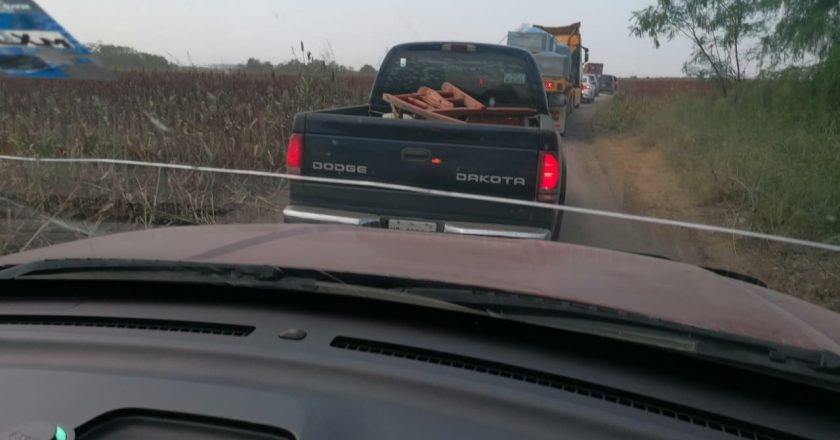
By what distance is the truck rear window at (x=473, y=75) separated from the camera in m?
8.17

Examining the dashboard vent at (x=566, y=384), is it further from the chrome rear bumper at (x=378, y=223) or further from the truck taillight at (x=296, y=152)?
the truck taillight at (x=296, y=152)

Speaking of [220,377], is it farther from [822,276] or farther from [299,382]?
[822,276]

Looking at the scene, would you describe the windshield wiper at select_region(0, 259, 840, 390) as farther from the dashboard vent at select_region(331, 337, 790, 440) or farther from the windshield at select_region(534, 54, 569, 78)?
the windshield at select_region(534, 54, 569, 78)

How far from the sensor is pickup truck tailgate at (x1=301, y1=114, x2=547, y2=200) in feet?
17.1

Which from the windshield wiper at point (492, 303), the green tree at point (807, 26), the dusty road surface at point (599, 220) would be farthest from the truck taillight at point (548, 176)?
the green tree at point (807, 26)

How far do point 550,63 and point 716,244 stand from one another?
15369 mm

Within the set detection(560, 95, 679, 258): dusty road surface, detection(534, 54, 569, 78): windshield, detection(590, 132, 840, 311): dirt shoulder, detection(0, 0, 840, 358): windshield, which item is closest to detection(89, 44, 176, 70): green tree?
detection(0, 0, 840, 358): windshield

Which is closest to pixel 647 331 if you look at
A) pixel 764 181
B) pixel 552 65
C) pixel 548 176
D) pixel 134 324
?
pixel 134 324

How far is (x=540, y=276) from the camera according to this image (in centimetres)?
278

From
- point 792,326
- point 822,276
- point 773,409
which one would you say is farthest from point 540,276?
point 822,276

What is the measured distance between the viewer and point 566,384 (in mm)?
1969

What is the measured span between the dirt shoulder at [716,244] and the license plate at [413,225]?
2.73 metres

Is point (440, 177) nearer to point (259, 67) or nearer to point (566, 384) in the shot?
point (566, 384)

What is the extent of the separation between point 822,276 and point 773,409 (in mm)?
4771
